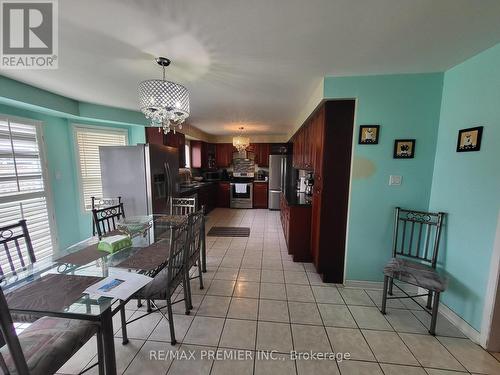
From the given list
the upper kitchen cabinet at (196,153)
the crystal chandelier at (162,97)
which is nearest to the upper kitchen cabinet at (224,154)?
the upper kitchen cabinet at (196,153)

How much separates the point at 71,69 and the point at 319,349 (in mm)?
3365

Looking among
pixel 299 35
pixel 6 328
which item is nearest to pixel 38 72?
pixel 6 328

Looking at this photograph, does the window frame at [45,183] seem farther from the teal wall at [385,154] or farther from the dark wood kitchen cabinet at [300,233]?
the teal wall at [385,154]

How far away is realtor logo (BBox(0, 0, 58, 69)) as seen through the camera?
3.93 ft

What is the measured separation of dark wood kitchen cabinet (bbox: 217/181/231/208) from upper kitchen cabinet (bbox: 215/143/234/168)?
0.70m

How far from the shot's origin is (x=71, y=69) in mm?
1954

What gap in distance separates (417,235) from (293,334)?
5.52 ft

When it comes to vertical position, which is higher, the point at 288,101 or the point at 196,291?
the point at 288,101

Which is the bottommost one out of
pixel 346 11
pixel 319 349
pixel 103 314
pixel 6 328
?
pixel 319 349

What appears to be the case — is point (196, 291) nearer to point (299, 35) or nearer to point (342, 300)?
point (342, 300)

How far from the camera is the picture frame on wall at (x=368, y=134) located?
2070 millimetres

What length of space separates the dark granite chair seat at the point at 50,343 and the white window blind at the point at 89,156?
2.90m

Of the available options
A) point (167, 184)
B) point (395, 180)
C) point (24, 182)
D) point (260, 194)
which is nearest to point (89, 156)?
point (24, 182)

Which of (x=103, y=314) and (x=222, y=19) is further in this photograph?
(x=222, y=19)
